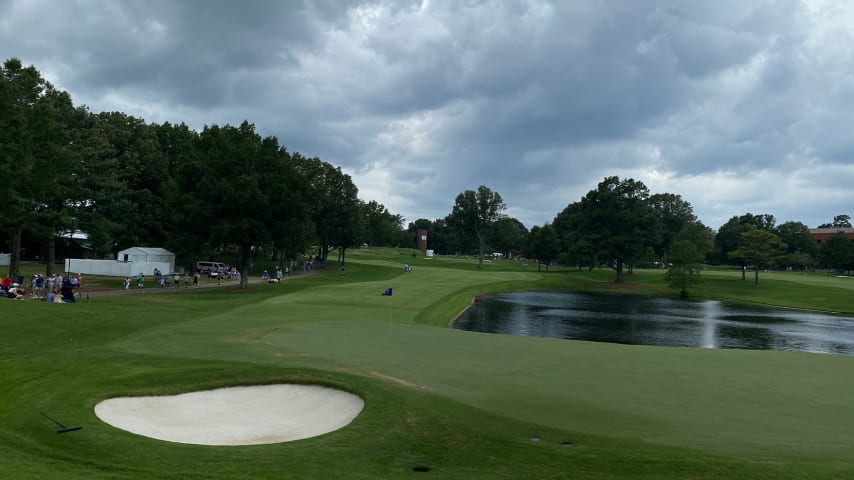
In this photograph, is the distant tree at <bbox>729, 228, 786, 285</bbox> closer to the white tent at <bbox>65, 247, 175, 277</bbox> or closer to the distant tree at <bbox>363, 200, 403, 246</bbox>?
the distant tree at <bbox>363, 200, 403, 246</bbox>

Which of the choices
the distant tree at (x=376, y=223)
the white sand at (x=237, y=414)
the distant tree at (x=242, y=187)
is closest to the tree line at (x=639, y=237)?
the distant tree at (x=376, y=223)

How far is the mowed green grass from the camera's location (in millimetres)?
Result: 9289

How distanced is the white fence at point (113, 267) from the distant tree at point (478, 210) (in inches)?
2982

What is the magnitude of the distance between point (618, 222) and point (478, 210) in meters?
40.6

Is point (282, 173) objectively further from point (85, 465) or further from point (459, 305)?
point (85, 465)

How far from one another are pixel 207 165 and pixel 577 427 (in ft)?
174

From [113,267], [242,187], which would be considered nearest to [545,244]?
[242,187]

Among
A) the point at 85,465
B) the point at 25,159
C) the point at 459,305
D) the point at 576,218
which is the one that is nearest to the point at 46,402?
the point at 85,465

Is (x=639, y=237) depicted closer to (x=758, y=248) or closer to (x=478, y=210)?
(x=758, y=248)

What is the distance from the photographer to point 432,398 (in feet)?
45.0

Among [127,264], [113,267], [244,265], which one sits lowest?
[113,267]

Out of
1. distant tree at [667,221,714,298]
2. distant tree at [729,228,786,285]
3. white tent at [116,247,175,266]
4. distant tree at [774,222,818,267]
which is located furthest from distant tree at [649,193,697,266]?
white tent at [116,247,175,266]

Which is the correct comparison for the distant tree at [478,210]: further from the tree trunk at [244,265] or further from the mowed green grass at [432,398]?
the mowed green grass at [432,398]

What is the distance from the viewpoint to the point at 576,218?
Result: 9962cm
